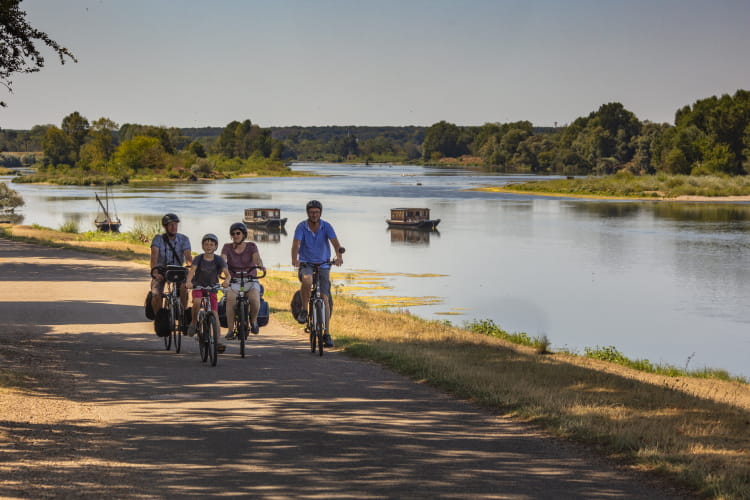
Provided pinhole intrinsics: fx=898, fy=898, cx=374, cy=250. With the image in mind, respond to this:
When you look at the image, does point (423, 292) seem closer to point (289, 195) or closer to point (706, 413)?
point (706, 413)

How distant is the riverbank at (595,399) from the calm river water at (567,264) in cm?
883

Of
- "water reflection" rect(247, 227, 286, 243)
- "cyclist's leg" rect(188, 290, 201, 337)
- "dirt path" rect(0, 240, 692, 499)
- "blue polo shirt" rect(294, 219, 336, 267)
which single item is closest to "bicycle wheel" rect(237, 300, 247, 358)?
"dirt path" rect(0, 240, 692, 499)

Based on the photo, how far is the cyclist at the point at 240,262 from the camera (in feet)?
39.8

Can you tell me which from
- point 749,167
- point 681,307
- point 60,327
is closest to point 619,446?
point 60,327

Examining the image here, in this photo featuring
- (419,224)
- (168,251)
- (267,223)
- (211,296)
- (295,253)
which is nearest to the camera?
(211,296)

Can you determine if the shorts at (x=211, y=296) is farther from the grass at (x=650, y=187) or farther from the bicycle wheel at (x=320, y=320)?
the grass at (x=650, y=187)

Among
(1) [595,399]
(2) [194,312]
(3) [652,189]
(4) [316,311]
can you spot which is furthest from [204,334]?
(3) [652,189]

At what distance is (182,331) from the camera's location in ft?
42.8

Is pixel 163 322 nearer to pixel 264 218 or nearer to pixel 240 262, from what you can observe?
pixel 240 262

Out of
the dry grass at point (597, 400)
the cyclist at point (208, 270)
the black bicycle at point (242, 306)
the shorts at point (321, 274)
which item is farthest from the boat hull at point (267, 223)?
the cyclist at point (208, 270)

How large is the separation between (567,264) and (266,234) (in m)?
31.1

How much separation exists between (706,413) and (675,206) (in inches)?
3849

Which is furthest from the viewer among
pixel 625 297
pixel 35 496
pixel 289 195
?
pixel 289 195

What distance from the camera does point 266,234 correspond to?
7319cm
